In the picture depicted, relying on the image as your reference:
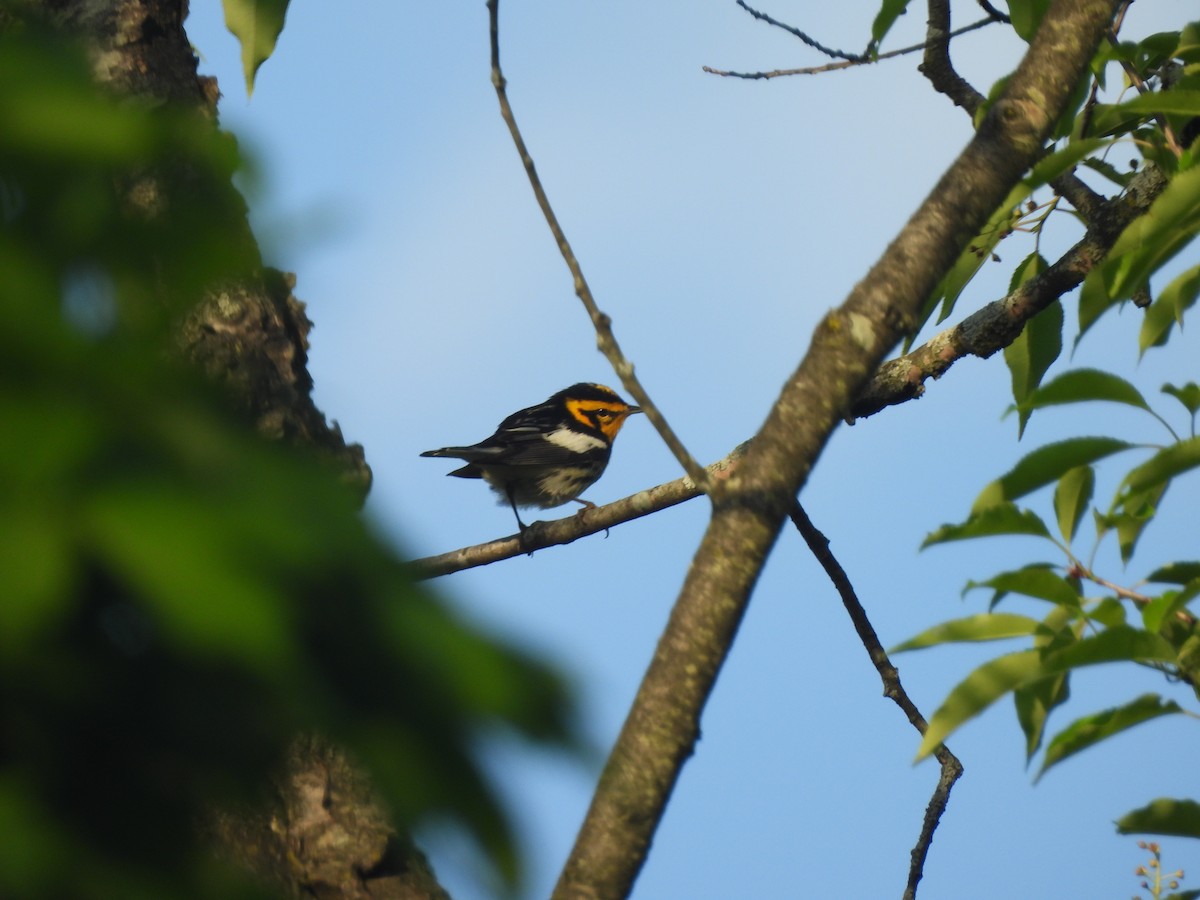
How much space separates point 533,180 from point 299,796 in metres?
1.38

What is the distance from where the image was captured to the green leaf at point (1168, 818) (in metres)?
2.77

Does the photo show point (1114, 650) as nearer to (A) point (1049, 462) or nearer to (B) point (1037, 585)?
(B) point (1037, 585)

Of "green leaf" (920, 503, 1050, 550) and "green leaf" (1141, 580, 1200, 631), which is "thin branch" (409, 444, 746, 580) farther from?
"green leaf" (1141, 580, 1200, 631)

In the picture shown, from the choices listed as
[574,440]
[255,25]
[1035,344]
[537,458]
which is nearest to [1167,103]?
[1035,344]

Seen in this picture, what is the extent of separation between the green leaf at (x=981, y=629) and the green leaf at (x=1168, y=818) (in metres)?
0.45

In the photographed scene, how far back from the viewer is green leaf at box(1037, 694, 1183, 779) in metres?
2.71

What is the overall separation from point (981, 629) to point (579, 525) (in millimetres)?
3408

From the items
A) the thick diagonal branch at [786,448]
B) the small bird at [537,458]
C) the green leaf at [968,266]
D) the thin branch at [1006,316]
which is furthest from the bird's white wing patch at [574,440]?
the thick diagonal branch at [786,448]

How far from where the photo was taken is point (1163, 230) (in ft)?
9.84

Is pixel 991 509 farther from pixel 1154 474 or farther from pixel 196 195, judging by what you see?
pixel 196 195

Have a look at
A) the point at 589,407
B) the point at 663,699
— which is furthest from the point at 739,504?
the point at 589,407

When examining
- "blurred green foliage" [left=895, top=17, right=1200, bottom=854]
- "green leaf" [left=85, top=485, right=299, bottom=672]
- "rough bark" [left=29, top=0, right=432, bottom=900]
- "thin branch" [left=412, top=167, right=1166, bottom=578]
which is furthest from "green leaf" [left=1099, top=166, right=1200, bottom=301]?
"green leaf" [left=85, top=485, right=299, bottom=672]

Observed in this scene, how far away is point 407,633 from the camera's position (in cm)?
103

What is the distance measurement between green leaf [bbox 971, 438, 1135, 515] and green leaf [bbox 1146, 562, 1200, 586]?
38 cm
